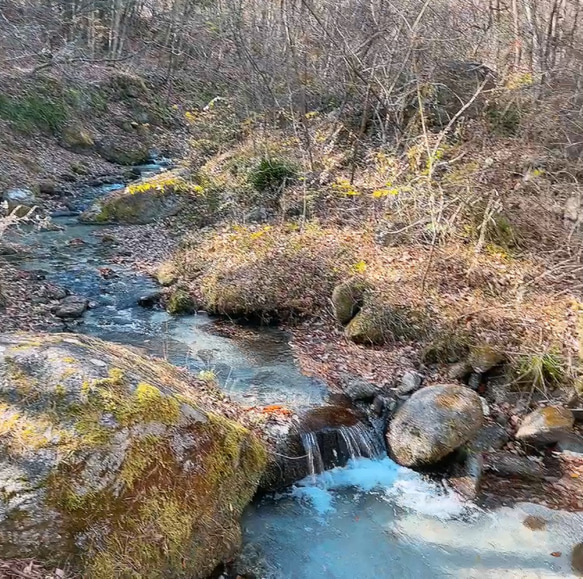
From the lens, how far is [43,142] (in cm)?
1734

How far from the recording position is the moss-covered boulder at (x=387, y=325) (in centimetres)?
819

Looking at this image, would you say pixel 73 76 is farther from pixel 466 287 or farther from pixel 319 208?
pixel 466 287

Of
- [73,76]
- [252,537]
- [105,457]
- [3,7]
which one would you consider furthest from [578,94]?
[3,7]

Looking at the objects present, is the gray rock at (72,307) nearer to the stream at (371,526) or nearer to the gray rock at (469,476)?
the stream at (371,526)

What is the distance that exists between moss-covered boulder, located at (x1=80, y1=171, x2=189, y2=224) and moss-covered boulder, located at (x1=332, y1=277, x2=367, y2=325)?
21.4 feet

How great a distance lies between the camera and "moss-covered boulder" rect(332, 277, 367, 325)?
871 centimetres

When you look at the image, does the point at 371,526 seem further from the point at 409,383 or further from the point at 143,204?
the point at 143,204

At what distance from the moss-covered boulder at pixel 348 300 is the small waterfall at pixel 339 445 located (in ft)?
7.77

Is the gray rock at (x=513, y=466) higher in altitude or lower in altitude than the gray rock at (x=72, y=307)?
lower

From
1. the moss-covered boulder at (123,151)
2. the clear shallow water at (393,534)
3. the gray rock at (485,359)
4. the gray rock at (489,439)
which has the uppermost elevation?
the moss-covered boulder at (123,151)

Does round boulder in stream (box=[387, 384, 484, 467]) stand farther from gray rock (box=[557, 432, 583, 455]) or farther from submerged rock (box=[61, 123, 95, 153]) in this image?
submerged rock (box=[61, 123, 95, 153])

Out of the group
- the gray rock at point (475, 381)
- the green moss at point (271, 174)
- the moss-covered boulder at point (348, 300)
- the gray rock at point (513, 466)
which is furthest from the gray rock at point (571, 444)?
the green moss at point (271, 174)

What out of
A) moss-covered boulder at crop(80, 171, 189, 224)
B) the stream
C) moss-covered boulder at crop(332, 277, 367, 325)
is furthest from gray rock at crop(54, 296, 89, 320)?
moss-covered boulder at crop(80, 171, 189, 224)

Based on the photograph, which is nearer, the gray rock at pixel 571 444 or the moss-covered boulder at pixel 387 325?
the gray rock at pixel 571 444
